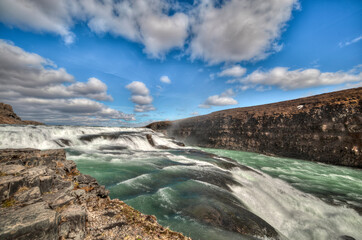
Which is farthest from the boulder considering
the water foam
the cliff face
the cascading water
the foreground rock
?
the cliff face

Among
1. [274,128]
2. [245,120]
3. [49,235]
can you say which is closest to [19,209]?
[49,235]

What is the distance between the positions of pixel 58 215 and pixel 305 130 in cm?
2348

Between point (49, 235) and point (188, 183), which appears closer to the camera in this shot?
point (49, 235)

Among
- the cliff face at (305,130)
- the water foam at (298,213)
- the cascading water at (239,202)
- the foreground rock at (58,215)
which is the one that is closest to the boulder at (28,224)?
the foreground rock at (58,215)

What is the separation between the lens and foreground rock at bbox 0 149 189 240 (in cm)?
170

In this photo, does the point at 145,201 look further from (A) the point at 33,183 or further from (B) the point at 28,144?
(B) the point at 28,144

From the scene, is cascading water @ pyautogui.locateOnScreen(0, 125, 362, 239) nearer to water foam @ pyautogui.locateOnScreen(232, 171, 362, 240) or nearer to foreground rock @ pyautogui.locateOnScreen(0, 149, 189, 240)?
water foam @ pyautogui.locateOnScreen(232, 171, 362, 240)

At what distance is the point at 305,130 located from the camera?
1766 cm

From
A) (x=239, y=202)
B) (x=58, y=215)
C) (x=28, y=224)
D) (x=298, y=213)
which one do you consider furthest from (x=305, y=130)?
(x=28, y=224)

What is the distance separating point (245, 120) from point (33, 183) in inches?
1050

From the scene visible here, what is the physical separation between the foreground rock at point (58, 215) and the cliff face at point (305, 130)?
2077cm

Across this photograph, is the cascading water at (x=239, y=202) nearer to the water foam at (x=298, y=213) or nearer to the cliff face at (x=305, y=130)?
the water foam at (x=298, y=213)

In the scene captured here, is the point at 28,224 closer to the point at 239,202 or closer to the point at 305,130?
the point at 239,202

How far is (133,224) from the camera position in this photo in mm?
2516
